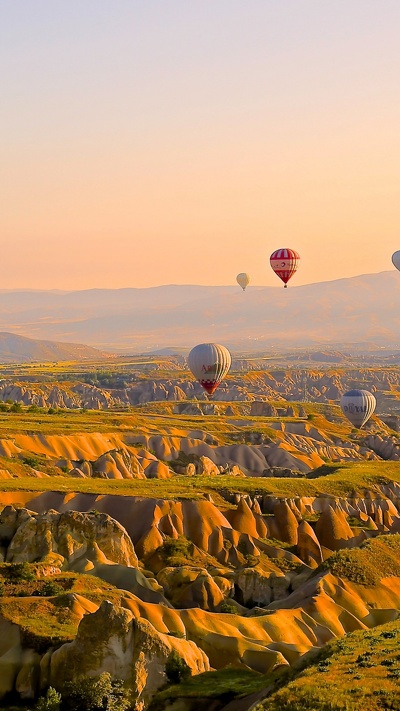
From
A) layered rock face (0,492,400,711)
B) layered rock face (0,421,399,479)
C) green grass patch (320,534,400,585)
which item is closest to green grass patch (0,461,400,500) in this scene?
layered rock face (0,492,400,711)

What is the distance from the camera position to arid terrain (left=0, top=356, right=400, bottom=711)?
39.8 metres

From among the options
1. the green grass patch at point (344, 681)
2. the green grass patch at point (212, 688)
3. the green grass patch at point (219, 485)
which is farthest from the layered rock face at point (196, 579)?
the green grass patch at point (344, 681)

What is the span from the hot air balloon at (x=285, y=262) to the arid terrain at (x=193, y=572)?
2651cm

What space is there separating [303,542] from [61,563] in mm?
24400

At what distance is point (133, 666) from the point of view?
40.1 metres

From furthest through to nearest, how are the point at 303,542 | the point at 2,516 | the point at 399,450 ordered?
the point at 399,450, the point at 303,542, the point at 2,516

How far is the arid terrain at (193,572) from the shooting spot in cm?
3984

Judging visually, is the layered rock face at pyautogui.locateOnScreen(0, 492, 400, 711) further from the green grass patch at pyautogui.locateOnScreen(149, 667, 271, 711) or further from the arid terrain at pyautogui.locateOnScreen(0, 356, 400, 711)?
the green grass patch at pyautogui.locateOnScreen(149, 667, 271, 711)

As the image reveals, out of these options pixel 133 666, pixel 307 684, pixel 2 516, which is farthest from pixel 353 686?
pixel 2 516

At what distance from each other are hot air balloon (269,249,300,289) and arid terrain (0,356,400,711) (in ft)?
87.0

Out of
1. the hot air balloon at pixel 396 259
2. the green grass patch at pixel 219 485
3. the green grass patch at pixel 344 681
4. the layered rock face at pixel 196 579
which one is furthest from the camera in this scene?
the hot air balloon at pixel 396 259

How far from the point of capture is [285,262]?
463ft

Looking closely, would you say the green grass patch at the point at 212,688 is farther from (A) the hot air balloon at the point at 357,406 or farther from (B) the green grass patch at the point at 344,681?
(A) the hot air balloon at the point at 357,406

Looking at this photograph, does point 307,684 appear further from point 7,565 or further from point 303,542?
point 303,542
